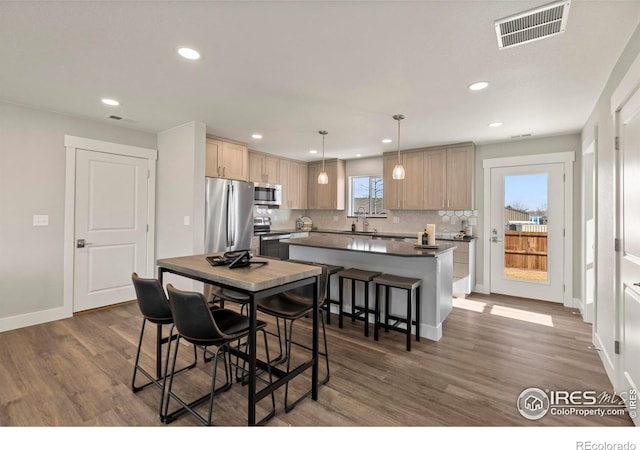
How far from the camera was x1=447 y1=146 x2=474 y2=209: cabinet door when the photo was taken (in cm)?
491

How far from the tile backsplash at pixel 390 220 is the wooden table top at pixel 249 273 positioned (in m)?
3.99

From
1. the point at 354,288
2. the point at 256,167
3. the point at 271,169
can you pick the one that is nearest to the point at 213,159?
the point at 256,167

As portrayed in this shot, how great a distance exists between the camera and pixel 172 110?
3.51 m

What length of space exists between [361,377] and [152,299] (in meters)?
1.67

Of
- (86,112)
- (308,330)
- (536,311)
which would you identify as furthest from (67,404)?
(536,311)

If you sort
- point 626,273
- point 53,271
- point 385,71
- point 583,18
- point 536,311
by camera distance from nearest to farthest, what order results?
1. point 583,18
2. point 626,273
3. point 385,71
4. point 53,271
5. point 536,311

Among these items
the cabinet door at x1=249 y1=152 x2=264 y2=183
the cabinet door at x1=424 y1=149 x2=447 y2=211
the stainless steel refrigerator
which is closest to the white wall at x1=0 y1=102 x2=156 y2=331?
the stainless steel refrigerator

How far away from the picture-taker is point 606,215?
250 cm

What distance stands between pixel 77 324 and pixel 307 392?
3.05 metres

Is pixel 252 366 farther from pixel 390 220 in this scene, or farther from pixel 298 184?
pixel 298 184

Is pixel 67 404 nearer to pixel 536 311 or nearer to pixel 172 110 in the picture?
pixel 172 110

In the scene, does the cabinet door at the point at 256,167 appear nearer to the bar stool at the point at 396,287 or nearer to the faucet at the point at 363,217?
the faucet at the point at 363,217

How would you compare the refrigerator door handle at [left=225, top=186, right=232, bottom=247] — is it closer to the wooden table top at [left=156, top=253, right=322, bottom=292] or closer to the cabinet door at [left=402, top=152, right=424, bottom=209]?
the wooden table top at [left=156, top=253, right=322, bottom=292]

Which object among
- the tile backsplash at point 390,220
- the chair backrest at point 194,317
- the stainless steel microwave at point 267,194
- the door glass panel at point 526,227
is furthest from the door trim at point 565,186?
the chair backrest at point 194,317
